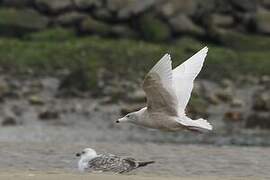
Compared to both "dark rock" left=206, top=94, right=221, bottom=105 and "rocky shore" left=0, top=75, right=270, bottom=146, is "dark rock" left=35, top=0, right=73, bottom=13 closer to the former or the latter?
"rocky shore" left=0, top=75, right=270, bottom=146

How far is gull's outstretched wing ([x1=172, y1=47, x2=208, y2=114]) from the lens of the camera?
1351 cm

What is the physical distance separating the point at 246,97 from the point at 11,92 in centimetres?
541

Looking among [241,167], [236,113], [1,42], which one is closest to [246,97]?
[236,113]

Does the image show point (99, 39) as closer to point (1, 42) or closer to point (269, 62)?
point (1, 42)

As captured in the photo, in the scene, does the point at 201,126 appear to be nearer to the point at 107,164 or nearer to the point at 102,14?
the point at 107,164

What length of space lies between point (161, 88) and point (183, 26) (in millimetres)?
18596

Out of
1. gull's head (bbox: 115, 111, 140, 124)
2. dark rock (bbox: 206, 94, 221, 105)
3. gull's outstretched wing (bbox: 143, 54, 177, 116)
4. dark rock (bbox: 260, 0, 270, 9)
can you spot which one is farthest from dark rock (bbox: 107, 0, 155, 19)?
gull's outstretched wing (bbox: 143, 54, 177, 116)

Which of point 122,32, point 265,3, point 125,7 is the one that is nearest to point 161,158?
point 122,32

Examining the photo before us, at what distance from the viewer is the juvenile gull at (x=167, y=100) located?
12.7m

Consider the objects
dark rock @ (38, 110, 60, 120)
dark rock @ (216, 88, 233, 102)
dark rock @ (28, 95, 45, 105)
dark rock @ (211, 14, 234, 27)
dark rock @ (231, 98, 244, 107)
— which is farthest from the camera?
dark rock @ (211, 14, 234, 27)

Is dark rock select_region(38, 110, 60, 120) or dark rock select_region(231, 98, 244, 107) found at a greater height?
dark rock select_region(231, 98, 244, 107)

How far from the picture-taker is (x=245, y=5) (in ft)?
106

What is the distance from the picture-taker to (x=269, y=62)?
2925 centimetres

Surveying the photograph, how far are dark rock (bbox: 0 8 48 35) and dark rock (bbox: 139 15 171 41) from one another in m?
2.70
